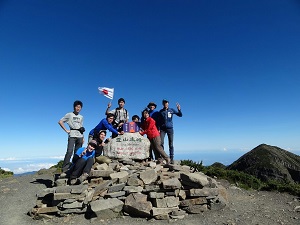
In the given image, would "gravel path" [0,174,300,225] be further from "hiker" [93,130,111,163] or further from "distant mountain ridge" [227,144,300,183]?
"distant mountain ridge" [227,144,300,183]

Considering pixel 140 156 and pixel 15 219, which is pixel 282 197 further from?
pixel 15 219

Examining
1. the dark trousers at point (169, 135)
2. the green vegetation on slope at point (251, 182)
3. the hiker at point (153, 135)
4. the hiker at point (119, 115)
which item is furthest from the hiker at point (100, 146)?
the green vegetation on slope at point (251, 182)

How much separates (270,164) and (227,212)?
10.8 meters

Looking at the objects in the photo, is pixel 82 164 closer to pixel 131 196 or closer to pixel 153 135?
pixel 131 196

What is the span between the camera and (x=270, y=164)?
61.1 feet

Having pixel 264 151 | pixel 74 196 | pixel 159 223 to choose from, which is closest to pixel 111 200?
pixel 74 196

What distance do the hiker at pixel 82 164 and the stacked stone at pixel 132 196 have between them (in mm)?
353

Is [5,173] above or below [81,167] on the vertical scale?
below

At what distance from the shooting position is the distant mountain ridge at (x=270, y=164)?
17906mm

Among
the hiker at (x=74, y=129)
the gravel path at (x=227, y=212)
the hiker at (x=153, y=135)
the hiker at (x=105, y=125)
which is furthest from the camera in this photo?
the hiker at (x=153, y=135)

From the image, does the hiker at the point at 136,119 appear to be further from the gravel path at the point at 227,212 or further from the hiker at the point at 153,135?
the gravel path at the point at 227,212

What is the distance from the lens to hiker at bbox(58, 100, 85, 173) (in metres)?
11.3

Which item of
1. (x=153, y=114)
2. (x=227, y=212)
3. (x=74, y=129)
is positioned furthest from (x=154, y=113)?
(x=227, y=212)

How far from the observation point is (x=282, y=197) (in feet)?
41.1
